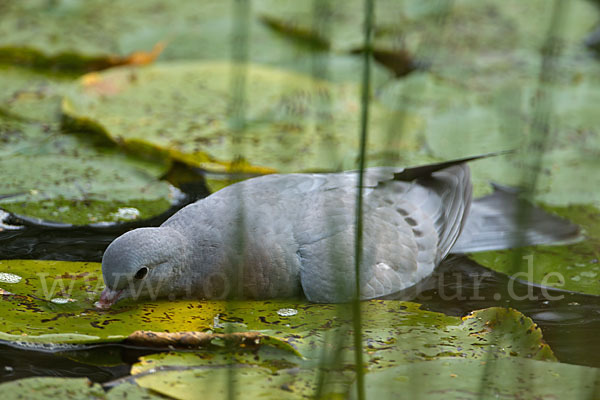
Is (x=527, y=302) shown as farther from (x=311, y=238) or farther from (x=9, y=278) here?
(x=9, y=278)

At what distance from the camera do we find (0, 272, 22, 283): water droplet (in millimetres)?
2619

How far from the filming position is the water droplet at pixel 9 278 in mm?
2619

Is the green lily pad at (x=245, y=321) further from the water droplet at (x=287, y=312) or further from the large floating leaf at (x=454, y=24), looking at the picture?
the large floating leaf at (x=454, y=24)

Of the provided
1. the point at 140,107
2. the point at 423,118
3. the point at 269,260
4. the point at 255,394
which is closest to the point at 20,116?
the point at 140,107

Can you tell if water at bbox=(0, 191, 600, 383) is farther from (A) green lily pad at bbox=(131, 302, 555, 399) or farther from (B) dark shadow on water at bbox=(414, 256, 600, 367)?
(A) green lily pad at bbox=(131, 302, 555, 399)

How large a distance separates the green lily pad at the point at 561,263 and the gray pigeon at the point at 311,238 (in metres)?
0.07

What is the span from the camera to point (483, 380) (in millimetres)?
1971

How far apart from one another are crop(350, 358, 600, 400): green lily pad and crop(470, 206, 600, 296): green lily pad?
79 cm

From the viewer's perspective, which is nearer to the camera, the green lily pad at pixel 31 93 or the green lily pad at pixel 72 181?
the green lily pad at pixel 72 181

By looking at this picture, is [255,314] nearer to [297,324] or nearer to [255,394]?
[297,324]

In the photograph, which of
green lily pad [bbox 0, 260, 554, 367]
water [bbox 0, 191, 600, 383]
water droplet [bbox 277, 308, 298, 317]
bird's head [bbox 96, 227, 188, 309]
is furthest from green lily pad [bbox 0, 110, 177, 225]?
water droplet [bbox 277, 308, 298, 317]

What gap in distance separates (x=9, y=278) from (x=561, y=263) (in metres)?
2.31

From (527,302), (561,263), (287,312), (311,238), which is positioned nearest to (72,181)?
(311,238)

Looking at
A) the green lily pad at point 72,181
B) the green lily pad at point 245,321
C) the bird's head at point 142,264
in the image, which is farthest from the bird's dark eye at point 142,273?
the green lily pad at point 72,181
